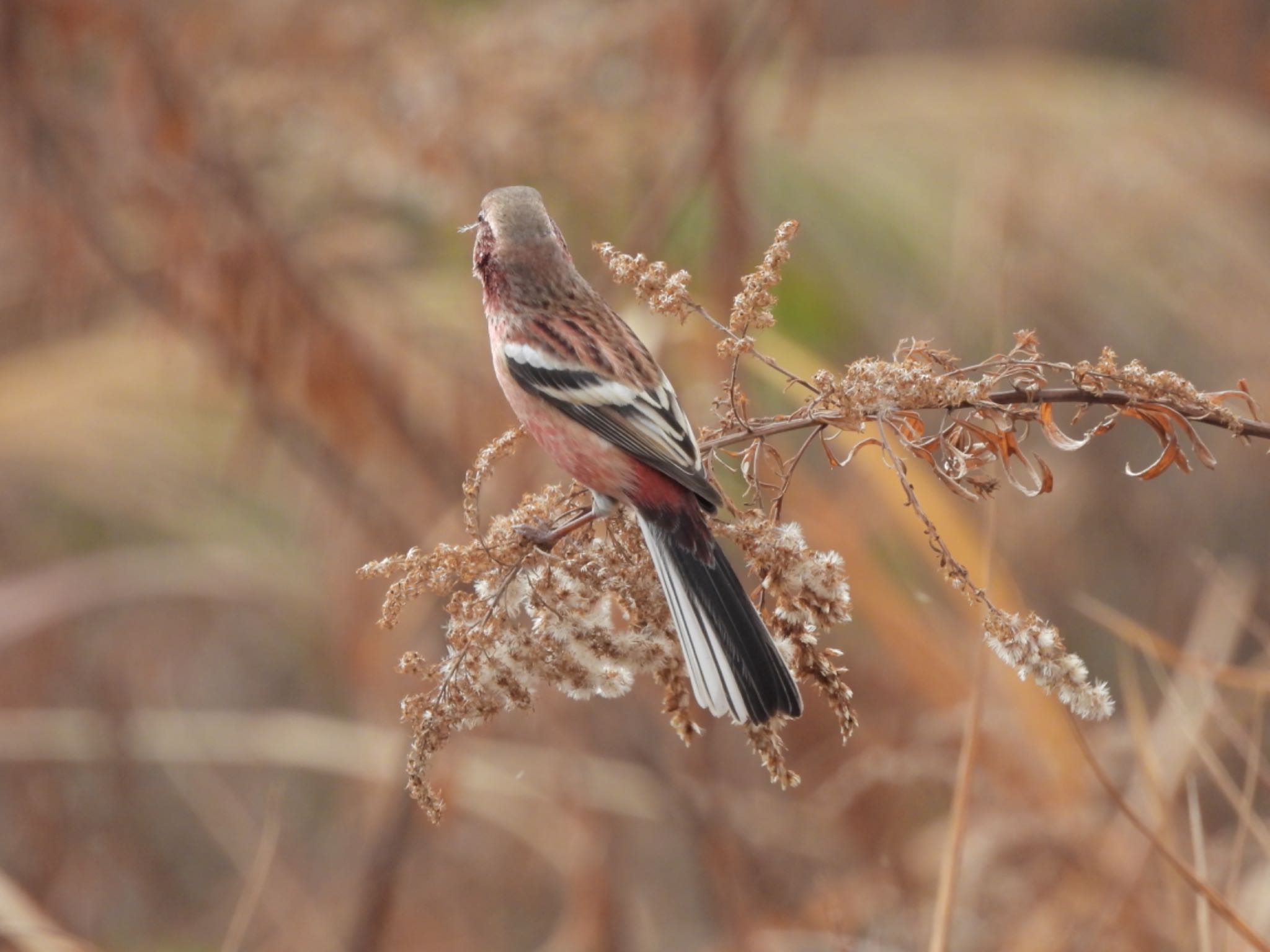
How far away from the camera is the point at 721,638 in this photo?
6.31 ft

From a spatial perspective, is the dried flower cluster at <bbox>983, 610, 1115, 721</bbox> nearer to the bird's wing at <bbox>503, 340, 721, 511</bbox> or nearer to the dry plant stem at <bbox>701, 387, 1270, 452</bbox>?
the dry plant stem at <bbox>701, 387, 1270, 452</bbox>

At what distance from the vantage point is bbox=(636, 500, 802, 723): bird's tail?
6.10 feet

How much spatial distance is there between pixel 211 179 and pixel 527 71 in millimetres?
1096

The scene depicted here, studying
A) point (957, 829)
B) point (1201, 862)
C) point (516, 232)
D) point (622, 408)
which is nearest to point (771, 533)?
point (957, 829)

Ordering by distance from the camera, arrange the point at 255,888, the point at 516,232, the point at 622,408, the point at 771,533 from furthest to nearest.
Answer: the point at 516,232
the point at 622,408
the point at 255,888
the point at 771,533

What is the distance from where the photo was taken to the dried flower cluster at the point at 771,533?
172 centimetres

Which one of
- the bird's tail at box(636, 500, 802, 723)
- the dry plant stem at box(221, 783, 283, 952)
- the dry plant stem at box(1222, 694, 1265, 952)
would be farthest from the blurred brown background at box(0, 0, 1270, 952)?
the bird's tail at box(636, 500, 802, 723)

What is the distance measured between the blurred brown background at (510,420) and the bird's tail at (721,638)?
30.1 inches

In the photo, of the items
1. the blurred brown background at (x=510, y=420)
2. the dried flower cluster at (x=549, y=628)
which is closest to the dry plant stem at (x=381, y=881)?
the blurred brown background at (x=510, y=420)

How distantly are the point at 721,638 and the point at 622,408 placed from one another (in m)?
0.71

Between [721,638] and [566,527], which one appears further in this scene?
[566,527]

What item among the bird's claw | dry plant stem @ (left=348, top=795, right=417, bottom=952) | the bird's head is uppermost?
the bird's head

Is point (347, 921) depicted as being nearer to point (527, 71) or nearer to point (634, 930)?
point (634, 930)

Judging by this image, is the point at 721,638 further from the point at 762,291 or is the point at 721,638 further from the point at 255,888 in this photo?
the point at 255,888
